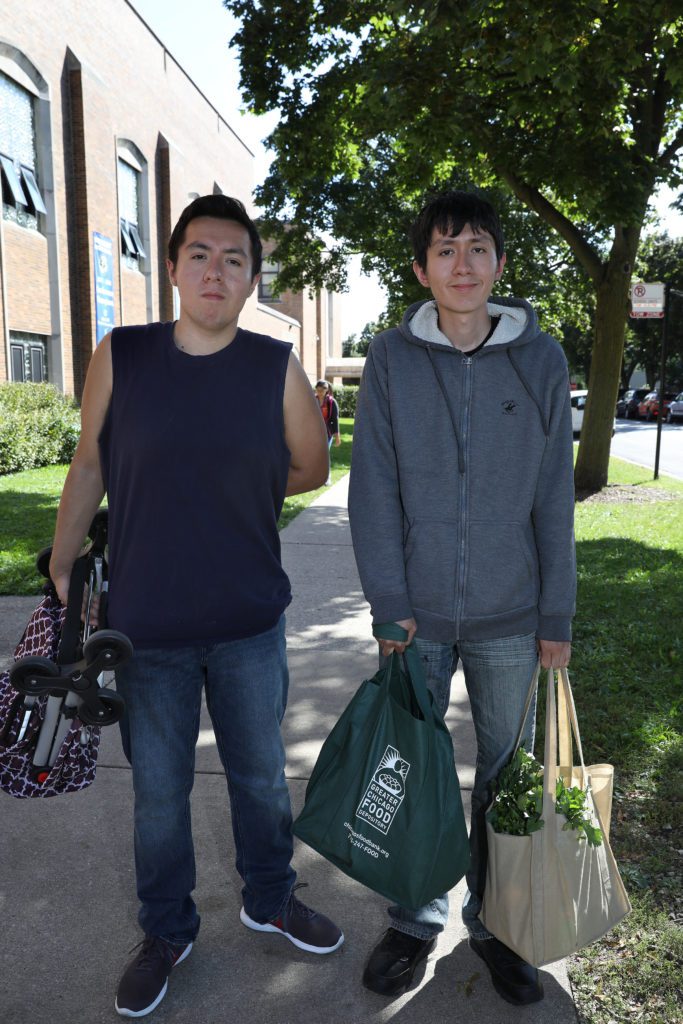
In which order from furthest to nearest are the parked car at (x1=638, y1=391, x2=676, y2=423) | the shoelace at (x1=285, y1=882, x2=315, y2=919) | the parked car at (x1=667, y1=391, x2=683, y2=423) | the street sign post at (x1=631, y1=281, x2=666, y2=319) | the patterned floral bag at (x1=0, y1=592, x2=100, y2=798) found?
1. the parked car at (x1=638, y1=391, x2=676, y2=423)
2. the parked car at (x1=667, y1=391, x2=683, y2=423)
3. the street sign post at (x1=631, y1=281, x2=666, y2=319)
4. the shoelace at (x1=285, y1=882, x2=315, y2=919)
5. the patterned floral bag at (x1=0, y1=592, x2=100, y2=798)

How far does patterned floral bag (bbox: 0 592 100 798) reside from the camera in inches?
82.4

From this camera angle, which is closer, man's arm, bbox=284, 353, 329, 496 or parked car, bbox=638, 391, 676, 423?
man's arm, bbox=284, 353, 329, 496

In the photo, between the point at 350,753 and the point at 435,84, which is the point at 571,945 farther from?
the point at 435,84

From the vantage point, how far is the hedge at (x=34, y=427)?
14.4 meters

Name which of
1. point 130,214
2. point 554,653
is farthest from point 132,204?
point 554,653

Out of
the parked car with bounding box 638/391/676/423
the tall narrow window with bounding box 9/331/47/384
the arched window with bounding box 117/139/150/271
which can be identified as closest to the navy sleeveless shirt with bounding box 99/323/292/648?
the tall narrow window with bounding box 9/331/47/384

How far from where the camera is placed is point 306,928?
2516 millimetres

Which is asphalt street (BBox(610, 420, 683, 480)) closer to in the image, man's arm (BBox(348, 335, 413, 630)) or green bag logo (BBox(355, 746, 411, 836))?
man's arm (BBox(348, 335, 413, 630))

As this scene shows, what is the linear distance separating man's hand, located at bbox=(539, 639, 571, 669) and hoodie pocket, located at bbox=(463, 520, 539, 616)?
144 millimetres

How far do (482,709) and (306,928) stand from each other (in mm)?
836

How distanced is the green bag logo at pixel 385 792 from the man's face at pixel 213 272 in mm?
1183

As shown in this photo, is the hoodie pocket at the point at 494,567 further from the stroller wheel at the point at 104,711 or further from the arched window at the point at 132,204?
the arched window at the point at 132,204

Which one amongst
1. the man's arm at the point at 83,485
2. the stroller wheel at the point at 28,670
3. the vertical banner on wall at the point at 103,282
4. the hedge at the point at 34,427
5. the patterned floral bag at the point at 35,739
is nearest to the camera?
the stroller wheel at the point at 28,670

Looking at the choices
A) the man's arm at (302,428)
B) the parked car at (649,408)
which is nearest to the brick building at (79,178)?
the man's arm at (302,428)
